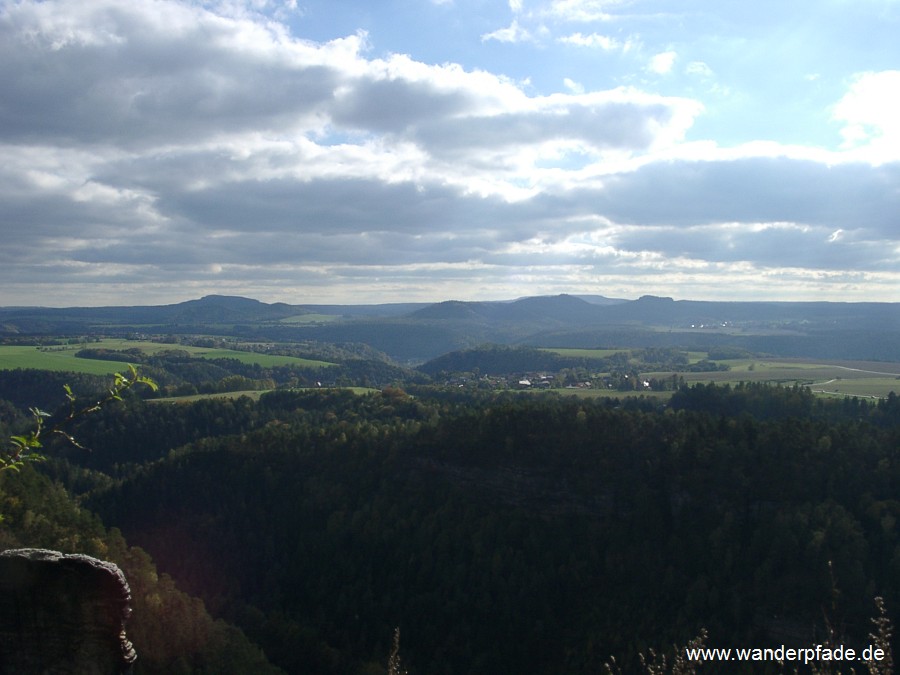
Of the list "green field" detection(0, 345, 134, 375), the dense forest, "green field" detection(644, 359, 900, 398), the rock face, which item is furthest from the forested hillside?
"green field" detection(0, 345, 134, 375)

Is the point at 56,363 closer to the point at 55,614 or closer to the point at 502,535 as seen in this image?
the point at 502,535

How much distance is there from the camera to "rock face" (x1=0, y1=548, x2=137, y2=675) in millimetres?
8352

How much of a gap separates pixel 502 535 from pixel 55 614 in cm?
5260

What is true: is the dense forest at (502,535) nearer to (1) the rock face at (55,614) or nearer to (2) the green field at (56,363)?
(1) the rock face at (55,614)

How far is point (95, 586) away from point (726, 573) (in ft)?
156

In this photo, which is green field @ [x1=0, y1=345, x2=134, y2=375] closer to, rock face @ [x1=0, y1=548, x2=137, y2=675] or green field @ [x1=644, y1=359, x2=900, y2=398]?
green field @ [x1=644, y1=359, x2=900, y2=398]

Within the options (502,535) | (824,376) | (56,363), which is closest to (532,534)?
(502,535)

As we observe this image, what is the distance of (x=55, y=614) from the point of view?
27.7ft

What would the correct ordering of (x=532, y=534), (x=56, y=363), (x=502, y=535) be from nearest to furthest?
(x=532, y=534) < (x=502, y=535) < (x=56, y=363)

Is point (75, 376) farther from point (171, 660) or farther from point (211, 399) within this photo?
point (171, 660)

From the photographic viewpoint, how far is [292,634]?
47.7 m

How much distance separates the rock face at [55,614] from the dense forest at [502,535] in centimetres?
3012

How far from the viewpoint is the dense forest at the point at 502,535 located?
43.7 meters

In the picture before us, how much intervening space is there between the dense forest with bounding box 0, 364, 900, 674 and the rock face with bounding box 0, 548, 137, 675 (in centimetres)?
3012
